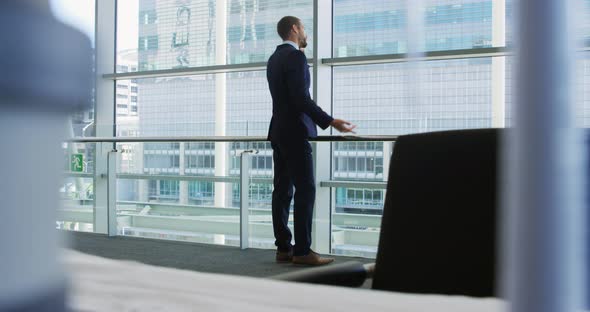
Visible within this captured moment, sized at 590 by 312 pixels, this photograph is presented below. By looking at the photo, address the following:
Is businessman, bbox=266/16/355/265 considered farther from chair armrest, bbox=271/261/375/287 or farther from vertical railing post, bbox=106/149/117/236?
chair armrest, bbox=271/261/375/287

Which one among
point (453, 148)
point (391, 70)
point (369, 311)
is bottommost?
point (369, 311)

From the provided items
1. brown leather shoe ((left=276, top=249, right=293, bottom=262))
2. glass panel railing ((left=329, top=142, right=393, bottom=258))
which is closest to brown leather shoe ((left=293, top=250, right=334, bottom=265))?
brown leather shoe ((left=276, top=249, right=293, bottom=262))

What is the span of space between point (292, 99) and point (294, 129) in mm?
166

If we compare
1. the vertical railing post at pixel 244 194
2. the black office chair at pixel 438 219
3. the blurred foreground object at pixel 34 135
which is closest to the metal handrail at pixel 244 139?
the vertical railing post at pixel 244 194

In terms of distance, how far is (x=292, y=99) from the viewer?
322 cm

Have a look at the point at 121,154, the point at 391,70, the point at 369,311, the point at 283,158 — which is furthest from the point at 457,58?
the point at 369,311

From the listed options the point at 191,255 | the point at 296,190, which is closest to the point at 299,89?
the point at 296,190

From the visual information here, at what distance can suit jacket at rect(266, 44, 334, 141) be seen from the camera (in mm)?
3197

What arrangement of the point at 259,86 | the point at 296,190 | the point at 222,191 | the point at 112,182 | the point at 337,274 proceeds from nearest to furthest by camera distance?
the point at 337,274 < the point at 296,190 < the point at 222,191 < the point at 112,182 < the point at 259,86

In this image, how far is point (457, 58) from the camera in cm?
416

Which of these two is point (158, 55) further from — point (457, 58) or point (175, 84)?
point (457, 58)

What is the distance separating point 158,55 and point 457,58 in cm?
280

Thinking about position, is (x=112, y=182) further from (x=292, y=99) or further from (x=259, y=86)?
(x=292, y=99)

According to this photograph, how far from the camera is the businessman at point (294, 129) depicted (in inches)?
126
